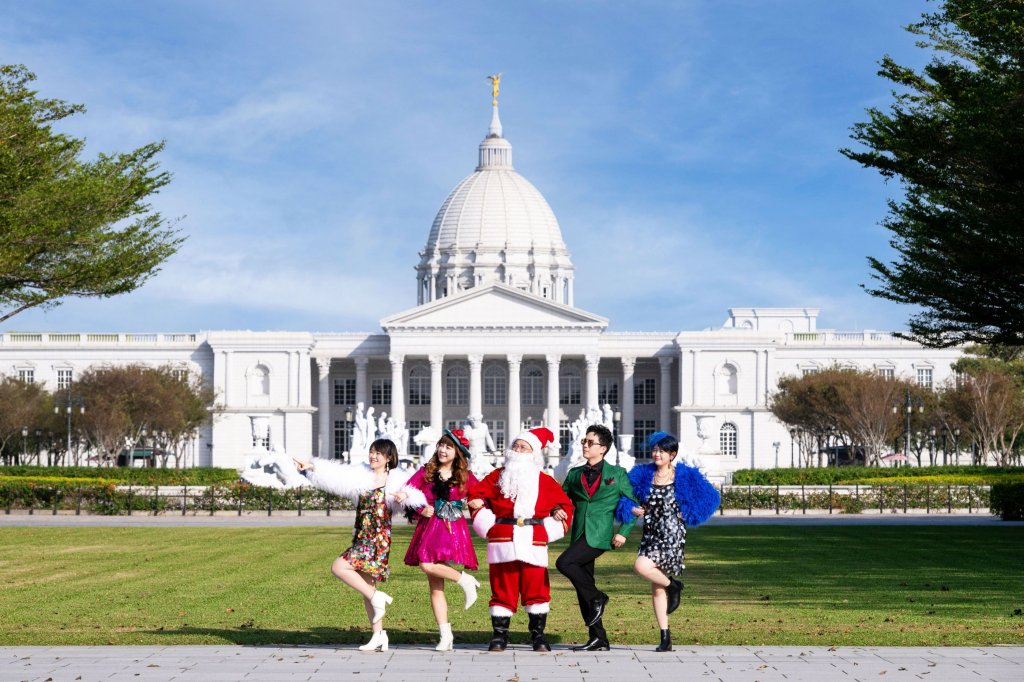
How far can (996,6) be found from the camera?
86.8 feet

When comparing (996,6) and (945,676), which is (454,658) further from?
(996,6)

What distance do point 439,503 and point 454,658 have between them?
5.09 feet

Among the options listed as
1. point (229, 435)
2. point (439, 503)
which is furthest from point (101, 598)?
point (229, 435)

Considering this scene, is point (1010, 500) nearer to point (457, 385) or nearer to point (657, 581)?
point (657, 581)

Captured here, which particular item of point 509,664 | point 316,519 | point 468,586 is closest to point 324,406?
point 316,519

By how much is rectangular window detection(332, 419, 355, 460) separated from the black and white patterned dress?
338 feet

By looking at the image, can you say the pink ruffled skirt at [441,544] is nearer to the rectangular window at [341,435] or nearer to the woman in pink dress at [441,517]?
the woman in pink dress at [441,517]

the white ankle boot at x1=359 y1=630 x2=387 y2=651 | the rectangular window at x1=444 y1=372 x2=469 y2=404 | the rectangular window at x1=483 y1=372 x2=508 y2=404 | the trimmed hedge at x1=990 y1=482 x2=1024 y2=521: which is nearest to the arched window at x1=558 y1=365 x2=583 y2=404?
the rectangular window at x1=483 y1=372 x2=508 y2=404

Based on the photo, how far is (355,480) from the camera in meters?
15.2

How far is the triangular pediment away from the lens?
11444 cm

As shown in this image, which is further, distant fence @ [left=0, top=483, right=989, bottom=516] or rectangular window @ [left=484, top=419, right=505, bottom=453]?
rectangular window @ [left=484, top=419, right=505, bottom=453]

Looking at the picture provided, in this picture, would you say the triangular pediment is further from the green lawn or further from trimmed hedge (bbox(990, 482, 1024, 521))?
the green lawn

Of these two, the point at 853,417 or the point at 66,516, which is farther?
the point at 853,417

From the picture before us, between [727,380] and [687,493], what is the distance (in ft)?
337
